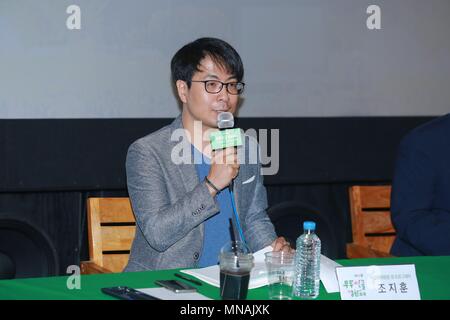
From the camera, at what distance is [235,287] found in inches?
81.8

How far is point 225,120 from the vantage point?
9.05 ft

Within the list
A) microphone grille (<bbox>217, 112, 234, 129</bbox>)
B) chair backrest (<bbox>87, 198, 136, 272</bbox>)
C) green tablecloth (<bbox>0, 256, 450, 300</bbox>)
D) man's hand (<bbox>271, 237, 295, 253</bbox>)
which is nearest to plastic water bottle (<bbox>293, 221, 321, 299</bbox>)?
green tablecloth (<bbox>0, 256, 450, 300</bbox>)

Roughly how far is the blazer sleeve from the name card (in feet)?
2.55

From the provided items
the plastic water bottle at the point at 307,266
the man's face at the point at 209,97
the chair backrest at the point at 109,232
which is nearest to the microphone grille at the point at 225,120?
the man's face at the point at 209,97

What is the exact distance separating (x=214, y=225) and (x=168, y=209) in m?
0.26

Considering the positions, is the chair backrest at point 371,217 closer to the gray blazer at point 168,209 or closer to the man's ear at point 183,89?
the gray blazer at point 168,209

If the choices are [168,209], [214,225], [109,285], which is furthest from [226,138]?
[109,285]

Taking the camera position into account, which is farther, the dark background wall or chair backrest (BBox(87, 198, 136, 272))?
the dark background wall

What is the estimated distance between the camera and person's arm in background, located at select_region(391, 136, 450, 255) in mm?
3082

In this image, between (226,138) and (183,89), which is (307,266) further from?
(183,89)

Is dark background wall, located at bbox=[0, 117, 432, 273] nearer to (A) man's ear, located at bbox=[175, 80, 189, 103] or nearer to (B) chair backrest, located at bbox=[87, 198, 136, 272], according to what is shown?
(B) chair backrest, located at bbox=[87, 198, 136, 272]

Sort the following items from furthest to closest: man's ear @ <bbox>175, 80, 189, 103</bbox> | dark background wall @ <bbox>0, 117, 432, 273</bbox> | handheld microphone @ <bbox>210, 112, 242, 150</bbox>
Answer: dark background wall @ <bbox>0, 117, 432, 273</bbox>, man's ear @ <bbox>175, 80, 189, 103</bbox>, handheld microphone @ <bbox>210, 112, 242, 150</bbox>
